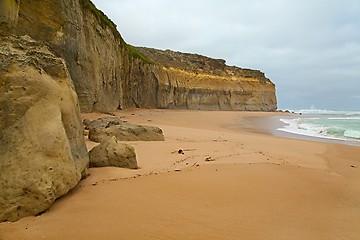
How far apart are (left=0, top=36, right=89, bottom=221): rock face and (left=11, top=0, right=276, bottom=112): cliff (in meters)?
9.64

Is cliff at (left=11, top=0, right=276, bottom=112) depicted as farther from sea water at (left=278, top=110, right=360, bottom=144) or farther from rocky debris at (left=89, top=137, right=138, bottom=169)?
sea water at (left=278, top=110, right=360, bottom=144)

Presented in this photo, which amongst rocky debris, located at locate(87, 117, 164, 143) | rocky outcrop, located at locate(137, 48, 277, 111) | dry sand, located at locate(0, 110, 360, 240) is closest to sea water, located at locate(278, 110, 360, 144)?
rocky debris, located at locate(87, 117, 164, 143)

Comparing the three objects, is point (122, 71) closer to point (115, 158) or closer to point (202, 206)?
point (115, 158)

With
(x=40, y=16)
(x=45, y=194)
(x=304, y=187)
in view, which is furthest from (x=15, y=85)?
(x=40, y=16)

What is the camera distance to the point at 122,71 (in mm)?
27828

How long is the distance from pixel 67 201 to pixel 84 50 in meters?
14.8

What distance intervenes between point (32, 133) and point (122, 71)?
24.8 metres

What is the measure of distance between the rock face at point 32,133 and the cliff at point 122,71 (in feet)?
31.6

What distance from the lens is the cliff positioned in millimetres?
14406

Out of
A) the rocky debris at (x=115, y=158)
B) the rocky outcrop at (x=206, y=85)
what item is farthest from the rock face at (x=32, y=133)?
the rocky outcrop at (x=206, y=85)

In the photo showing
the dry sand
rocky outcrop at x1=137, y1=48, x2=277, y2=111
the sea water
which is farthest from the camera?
rocky outcrop at x1=137, y1=48, x2=277, y2=111

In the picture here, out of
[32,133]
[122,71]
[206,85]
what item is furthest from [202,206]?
[206,85]

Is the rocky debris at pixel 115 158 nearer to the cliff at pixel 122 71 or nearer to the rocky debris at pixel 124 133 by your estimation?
the rocky debris at pixel 124 133

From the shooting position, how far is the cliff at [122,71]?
567 inches
